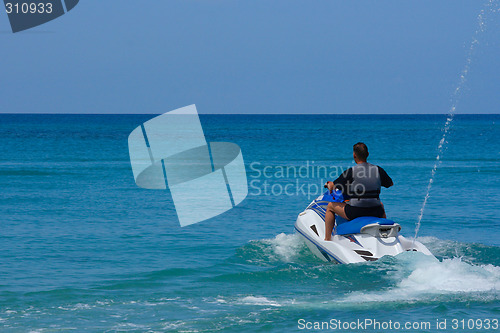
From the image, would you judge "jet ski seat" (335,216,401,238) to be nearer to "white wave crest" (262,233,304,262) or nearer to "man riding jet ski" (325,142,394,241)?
"man riding jet ski" (325,142,394,241)

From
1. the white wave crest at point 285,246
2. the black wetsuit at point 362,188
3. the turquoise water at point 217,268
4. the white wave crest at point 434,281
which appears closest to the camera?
the turquoise water at point 217,268

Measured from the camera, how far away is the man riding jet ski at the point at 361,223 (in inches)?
313

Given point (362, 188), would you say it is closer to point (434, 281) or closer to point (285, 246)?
point (434, 281)

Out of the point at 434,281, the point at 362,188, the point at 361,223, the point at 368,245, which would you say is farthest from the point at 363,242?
the point at 434,281

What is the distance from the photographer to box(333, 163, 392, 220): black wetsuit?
809cm

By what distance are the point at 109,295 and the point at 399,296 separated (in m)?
3.31

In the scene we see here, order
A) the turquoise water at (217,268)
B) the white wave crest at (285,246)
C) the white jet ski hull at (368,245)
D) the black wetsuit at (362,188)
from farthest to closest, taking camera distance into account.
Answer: the white wave crest at (285,246) → the black wetsuit at (362,188) → the white jet ski hull at (368,245) → the turquoise water at (217,268)

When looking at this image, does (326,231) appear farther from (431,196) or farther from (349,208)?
(431,196)

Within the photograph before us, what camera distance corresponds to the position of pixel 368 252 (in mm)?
7902

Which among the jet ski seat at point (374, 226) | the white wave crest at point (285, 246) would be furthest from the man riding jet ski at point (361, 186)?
the white wave crest at point (285, 246)

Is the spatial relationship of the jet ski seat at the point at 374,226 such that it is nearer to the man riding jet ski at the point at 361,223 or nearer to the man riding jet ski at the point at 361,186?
the man riding jet ski at the point at 361,223

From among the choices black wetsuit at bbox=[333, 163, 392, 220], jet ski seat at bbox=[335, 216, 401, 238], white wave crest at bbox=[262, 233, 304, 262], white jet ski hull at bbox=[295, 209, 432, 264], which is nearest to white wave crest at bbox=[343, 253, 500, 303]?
white jet ski hull at bbox=[295, 209, 432, 264]

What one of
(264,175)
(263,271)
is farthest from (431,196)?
(263,271)

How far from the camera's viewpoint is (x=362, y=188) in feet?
26.6
